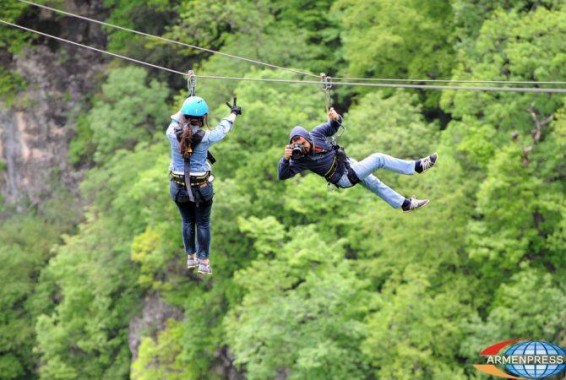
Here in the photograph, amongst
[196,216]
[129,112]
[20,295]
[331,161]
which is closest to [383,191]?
[331,161]

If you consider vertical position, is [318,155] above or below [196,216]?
above

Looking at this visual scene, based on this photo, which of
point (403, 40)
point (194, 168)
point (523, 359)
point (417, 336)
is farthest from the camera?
point (403, 40)

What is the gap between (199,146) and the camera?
38.2 ft

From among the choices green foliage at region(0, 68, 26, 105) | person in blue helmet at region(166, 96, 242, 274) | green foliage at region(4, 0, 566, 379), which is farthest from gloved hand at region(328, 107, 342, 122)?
green foliage at region(0, 68, 26, 105)

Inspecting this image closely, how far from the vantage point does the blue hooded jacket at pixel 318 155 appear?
12320 millimetres

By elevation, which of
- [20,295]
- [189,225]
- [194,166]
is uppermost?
[20,295]

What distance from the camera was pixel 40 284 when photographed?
49.6m

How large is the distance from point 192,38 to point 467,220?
713 inches

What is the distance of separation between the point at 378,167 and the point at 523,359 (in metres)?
15.9

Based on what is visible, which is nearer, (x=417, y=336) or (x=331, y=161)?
(x=331, y=161)

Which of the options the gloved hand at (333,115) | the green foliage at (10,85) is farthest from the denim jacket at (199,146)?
the green foliage at (10,85)

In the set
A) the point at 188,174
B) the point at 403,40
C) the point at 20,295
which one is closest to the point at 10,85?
the point at 20,295

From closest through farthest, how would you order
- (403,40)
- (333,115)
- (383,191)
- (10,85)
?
(333,115) < (383,191) < (403,40) < (10,85)

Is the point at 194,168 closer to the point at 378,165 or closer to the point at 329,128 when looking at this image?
the point at 329,128
